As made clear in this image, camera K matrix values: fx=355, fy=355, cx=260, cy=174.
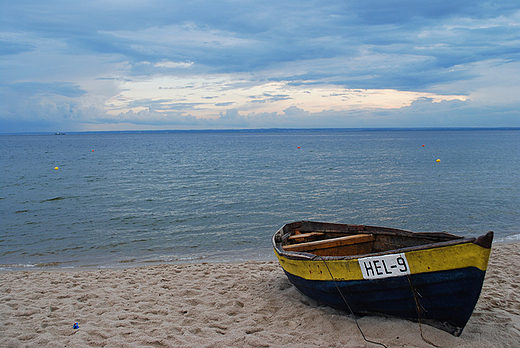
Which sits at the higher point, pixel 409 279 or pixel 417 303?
pixel 409 279

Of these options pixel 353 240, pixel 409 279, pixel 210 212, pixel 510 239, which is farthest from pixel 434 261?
pixel 210 212

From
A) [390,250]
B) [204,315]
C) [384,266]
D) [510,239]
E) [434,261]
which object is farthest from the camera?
[510,239]

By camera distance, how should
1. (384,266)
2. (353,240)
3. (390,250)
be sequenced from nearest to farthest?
(384,266) → (390,250) → (353,240)

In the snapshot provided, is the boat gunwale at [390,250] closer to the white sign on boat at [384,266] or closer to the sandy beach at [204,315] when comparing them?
the white sign on boat at [384,266]

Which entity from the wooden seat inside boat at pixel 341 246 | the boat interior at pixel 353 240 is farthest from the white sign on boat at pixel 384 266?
the wooden seat inside boat at pixel 341 246

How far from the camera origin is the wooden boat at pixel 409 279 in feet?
14.5

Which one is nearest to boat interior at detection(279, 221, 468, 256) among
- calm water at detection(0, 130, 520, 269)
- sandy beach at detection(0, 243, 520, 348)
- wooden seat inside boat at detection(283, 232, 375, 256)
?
wooden seat inside boat at detection(283, 232, 375, 256)

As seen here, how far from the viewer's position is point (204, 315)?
5.96m

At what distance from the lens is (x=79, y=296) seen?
6.90 m

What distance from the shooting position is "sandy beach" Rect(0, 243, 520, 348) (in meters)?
4.92

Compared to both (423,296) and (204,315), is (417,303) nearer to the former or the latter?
(423,296)

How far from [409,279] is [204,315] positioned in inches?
130

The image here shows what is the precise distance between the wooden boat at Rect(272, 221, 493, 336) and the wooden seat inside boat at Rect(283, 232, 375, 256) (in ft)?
2.46

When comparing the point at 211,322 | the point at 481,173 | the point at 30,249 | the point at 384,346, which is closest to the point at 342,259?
the point at 384,346
